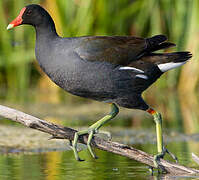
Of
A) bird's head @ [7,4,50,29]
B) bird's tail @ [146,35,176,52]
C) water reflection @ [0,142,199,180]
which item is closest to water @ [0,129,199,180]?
water reflection @ [0,142,199,180]

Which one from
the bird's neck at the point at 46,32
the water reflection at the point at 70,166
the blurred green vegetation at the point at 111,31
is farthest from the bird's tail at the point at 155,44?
the blurred green vegetation at the point at 111,31

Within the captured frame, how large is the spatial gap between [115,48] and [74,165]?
1105 millimetres

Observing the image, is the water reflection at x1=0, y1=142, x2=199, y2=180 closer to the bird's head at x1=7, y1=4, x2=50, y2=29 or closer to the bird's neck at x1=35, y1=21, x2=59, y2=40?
the bird's neck at x1=35, y1=21, x2=59, y2=40

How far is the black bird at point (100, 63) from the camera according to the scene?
4.40 m

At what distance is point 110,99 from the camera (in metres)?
4.61

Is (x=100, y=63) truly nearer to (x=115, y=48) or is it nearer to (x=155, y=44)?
(x=115, y=48)

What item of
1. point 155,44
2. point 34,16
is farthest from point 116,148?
point 34,16

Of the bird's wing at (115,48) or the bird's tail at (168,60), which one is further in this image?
the bird's tail at (168,60)

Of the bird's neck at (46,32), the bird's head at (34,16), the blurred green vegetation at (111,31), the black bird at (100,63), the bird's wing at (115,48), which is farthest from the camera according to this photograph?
the blurred green vegetation at (111,31)

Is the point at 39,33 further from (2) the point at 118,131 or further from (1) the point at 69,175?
(2) the point at 118,131

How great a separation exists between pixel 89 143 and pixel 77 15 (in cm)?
594

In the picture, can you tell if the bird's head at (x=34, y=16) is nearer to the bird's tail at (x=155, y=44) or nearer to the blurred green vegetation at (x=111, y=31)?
the bird's tail at (x=155, y=44)

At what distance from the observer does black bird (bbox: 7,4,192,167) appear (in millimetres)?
4402

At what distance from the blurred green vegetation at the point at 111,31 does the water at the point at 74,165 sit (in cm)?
402
